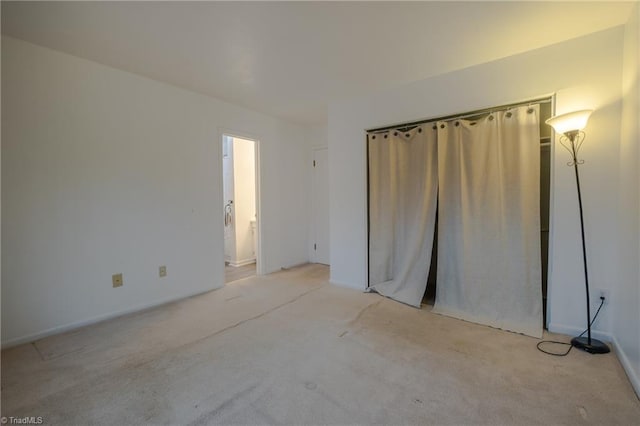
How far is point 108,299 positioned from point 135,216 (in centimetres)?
82

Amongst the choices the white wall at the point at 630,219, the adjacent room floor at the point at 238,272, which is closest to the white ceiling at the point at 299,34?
the white wall at the point at 630,219

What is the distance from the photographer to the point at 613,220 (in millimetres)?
2174

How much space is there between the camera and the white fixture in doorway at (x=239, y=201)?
16.0 feet

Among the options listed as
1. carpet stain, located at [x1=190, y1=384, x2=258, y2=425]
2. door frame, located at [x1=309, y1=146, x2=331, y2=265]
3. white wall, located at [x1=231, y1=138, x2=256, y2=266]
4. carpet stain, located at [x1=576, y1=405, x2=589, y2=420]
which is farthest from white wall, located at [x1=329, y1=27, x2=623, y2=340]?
white wall, located at [x1=231, y1=138, x2=256, y2=266]

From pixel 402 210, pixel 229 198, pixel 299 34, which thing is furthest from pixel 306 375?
pixel 229 198

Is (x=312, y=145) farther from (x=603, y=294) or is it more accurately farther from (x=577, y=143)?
(x=603, y=294)

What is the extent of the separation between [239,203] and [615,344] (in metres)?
4.70

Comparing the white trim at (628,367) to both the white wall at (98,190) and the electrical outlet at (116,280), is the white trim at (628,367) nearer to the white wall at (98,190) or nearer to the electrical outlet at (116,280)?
the white wall at (98,190)

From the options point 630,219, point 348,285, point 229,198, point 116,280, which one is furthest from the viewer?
point 229,198

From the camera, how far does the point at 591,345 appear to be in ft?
6.97

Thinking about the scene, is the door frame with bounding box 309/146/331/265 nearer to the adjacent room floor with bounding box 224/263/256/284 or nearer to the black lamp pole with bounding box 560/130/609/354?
the adjacent room floor with bounding box 224/263/256/284

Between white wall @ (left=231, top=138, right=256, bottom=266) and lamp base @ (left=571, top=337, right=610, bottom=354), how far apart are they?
4.31 meters

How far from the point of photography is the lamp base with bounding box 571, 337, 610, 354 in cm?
207

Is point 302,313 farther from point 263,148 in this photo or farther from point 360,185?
point 263,148
